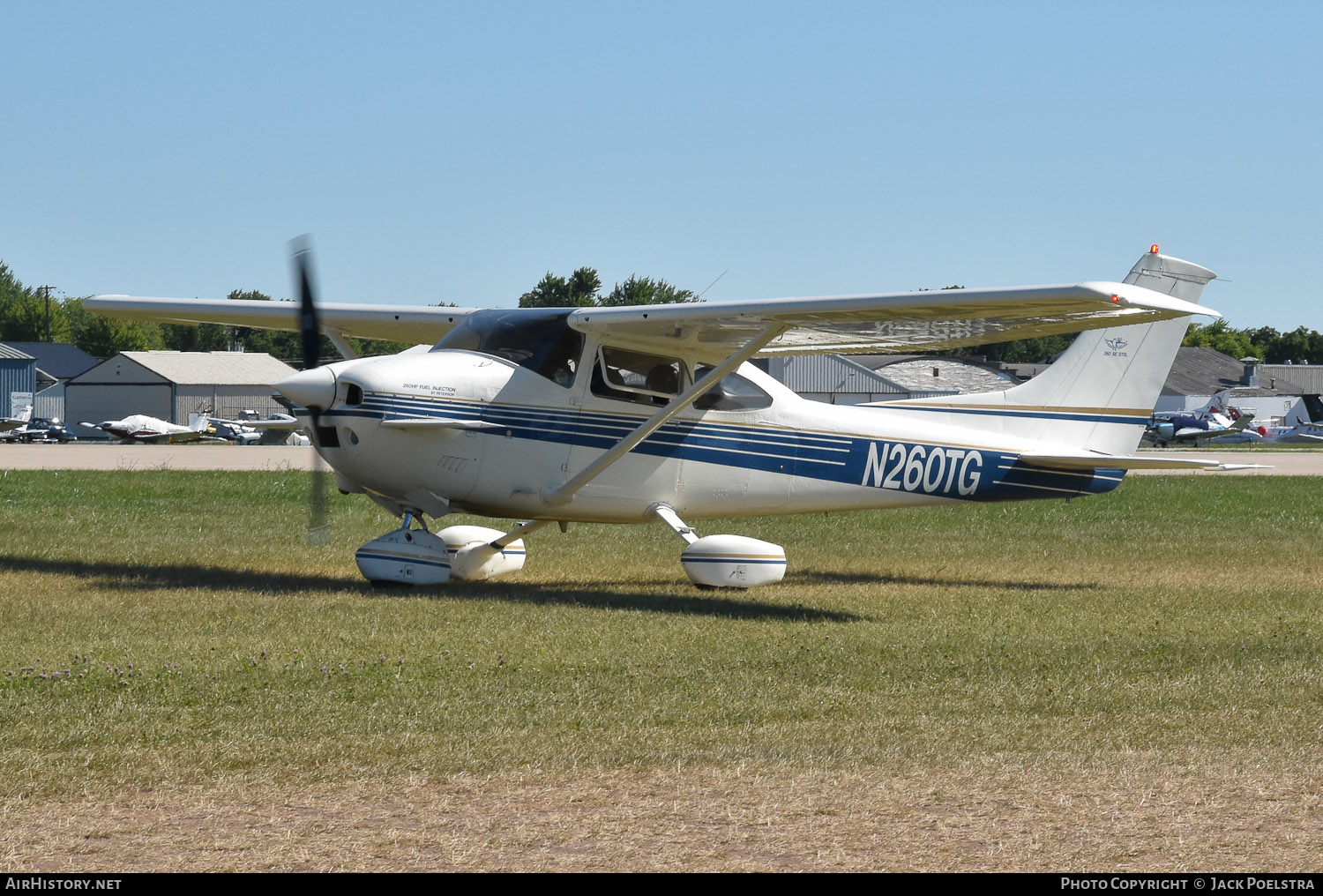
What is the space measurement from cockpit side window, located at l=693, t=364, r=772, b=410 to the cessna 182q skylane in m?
0.02

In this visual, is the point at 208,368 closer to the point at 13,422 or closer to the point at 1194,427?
the point at 13,422

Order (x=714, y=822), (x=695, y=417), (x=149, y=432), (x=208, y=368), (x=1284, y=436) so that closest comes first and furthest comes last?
(x=714, y=822), (x=695, y=417), (x=149, y=432), (x=1284, y=436), (x=208, y=368)

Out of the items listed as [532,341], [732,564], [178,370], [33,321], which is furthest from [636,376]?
[33,321]

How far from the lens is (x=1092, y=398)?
1545cm

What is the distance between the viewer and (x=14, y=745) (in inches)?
257

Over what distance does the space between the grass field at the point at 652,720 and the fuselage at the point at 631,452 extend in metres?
0.90

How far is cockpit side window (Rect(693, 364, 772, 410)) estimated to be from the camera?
1385 centimetres

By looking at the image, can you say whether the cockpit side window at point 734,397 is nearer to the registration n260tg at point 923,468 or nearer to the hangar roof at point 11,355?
the registration n260tg at point 923,468

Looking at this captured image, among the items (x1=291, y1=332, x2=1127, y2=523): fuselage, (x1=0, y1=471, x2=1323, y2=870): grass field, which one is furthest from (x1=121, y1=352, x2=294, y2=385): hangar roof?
(x1=0, y1=471, x2=1323, y2=870): grass field

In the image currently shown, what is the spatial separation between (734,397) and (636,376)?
1.10 metres

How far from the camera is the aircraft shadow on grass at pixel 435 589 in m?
11.8

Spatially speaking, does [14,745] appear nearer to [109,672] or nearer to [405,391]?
[109,672]

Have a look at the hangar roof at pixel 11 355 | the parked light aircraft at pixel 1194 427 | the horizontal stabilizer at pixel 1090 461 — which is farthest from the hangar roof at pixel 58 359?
the horizontal stabilizer at pixel 1090 461

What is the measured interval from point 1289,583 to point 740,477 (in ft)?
18.0
